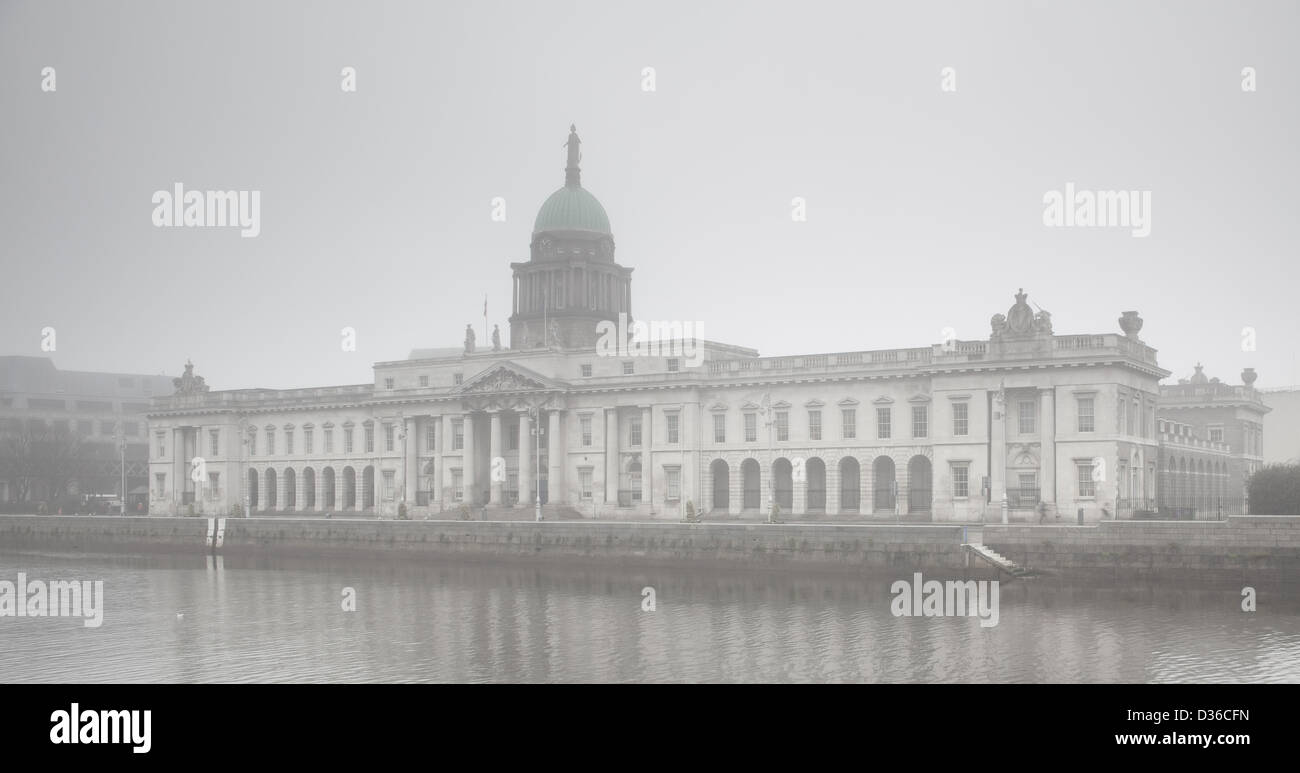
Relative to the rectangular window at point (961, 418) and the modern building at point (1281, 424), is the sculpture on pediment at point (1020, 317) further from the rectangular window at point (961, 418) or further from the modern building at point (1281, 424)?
the modern building at point (1281, 424)

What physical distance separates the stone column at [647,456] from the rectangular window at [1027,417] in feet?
83.0

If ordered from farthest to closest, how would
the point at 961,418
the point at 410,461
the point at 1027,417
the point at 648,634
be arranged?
the point at 410,461 < the point at 961,418 < the point at 1027,417 < the point at 648,634

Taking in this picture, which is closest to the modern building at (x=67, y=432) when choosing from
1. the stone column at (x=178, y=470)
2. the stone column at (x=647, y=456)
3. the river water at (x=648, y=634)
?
the stone column at (x=178, y=470)

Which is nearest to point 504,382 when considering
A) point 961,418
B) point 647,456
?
point 647,456

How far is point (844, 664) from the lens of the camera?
38.1 metres

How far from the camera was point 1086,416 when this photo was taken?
6956 cm

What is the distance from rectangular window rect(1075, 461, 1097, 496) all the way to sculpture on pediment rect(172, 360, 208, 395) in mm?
74137

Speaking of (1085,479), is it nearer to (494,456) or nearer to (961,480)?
(961,480)

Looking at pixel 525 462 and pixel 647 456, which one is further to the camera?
pixel 525 462

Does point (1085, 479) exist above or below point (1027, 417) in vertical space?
below

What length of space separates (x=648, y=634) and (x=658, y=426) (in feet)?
145
